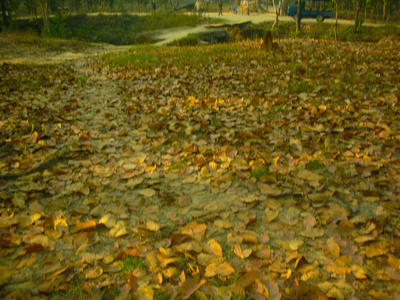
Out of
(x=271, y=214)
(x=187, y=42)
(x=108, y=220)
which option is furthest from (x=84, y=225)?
(x=187, y=42)

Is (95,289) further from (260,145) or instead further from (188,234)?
(260,145)

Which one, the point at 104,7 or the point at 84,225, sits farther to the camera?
the point at 104,7

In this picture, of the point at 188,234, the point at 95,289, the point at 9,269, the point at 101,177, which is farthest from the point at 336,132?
the point at 9,269

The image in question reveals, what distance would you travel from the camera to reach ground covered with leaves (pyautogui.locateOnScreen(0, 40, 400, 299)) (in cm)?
170

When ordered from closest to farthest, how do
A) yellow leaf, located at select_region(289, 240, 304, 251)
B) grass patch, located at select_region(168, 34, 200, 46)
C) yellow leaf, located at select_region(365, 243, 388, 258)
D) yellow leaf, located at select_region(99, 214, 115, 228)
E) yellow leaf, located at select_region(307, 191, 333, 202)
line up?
yellow leaf, located at select_region(365, 243, 388, 258) → yellow leaf, located at select_region(289, 240, 304, 251) → yellow leaf, located at select_region(99, 214, 115, 228) → yellow leaf, located at select_region(307, 191, 333, 202) → grass patch, located at select_region(168, 34, 200, 46)

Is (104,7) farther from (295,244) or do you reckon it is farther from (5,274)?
(295,244)

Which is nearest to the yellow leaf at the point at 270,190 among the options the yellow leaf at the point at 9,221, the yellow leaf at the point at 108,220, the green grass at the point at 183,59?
the yellow leaf at the point at 108,220

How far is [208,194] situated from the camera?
2604mm

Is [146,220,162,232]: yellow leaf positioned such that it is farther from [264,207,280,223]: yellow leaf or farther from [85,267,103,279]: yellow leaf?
[264,207,280,223]: yellow leaf

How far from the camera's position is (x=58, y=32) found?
66.6 ft

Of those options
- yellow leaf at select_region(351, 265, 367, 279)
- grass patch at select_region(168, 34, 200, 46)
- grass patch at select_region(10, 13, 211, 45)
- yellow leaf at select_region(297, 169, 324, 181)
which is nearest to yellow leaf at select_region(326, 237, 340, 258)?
yellow leaf at select_region(351, 265, 367, 279)

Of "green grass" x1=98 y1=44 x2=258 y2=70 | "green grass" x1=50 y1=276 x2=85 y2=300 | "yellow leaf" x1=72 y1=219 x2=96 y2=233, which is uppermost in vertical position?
"green grass" x1=98 y1=44 x2=258 y2=70

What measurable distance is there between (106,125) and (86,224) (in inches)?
96.2

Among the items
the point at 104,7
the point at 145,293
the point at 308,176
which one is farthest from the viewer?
the point at 104,7
